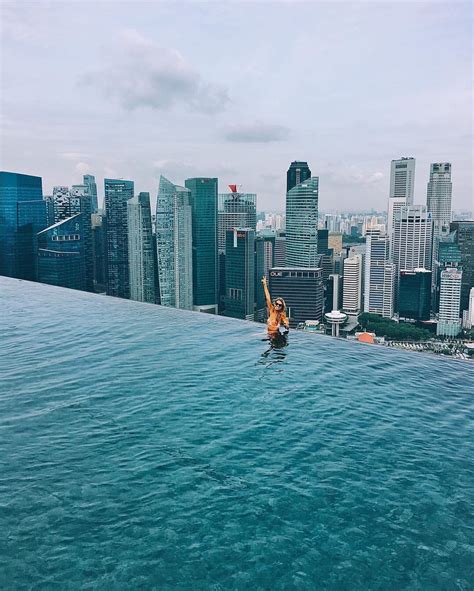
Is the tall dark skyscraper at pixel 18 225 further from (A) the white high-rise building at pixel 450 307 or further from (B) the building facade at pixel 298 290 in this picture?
(A) the white high-rise building at pixel 450 307

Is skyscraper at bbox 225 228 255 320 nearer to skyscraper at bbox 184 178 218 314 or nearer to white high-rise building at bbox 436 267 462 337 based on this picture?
skyscraper at bbox 184 178 218 314

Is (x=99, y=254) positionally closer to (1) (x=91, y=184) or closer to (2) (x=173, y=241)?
(2) (x=173, y=241)

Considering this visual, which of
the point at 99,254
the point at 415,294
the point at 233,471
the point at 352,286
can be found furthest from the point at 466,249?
the point at 233,471

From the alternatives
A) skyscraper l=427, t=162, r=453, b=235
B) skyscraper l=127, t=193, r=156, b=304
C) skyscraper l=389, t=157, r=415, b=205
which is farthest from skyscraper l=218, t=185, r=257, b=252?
skyscraper l=389, t=157, r=415, b=205

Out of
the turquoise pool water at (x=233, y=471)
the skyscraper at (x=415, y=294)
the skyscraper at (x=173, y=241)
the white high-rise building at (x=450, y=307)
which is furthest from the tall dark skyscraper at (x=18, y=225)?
the white high-rise building at (x=450, y=307)

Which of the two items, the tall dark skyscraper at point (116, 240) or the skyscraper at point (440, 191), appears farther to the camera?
the skyscraper at point (440, 191)

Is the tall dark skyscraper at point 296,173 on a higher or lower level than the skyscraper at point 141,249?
higher

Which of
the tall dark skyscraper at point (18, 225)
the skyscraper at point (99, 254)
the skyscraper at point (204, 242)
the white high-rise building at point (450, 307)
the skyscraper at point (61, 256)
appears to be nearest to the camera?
the skyscraper at point (61, 256)
